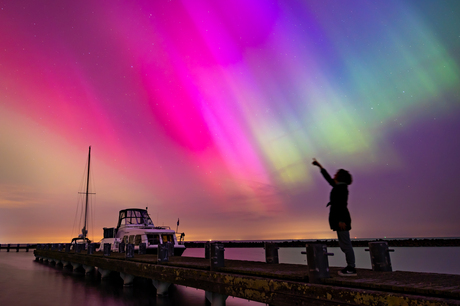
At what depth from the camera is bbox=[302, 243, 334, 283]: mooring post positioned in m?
5.97

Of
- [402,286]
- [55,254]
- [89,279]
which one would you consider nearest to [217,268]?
[402,286]

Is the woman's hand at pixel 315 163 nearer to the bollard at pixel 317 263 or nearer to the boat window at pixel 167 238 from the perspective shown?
the bollard at pixel 317 263

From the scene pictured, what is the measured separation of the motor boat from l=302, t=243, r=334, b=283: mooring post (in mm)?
16212

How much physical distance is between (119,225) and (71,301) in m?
14.6

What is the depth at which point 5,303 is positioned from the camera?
1317 centimetres

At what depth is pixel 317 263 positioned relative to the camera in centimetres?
601

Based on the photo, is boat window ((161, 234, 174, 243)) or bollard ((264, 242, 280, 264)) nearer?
bollard ((264, 242, 280, 264))

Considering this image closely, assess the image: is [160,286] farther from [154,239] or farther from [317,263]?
[154,239]

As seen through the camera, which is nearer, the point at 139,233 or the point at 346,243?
the point at 346,243

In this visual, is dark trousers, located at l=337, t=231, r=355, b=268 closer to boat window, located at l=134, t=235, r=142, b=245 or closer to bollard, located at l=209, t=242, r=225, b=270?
bollard, located at l=209, t=242, r=225, b=270

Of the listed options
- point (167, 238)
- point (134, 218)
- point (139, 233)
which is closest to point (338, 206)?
point (167, 238)

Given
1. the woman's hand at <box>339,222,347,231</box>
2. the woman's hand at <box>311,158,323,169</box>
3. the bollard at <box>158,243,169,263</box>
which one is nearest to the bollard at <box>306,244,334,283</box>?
the woman's hand at <box>339,222,347,231</box>

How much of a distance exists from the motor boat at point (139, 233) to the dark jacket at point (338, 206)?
16433 mm

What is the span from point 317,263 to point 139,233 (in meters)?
19.9
